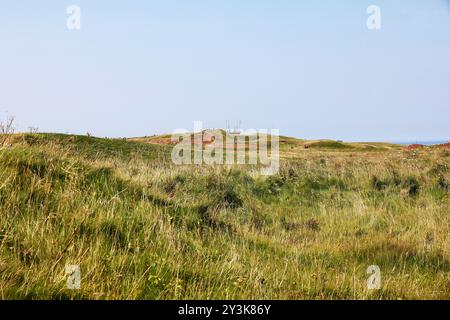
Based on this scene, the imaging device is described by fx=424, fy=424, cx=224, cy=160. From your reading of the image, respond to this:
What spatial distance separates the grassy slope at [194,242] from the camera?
4.12 metres

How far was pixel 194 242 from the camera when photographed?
575 cm

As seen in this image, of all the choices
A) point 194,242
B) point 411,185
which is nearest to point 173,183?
point 194,242

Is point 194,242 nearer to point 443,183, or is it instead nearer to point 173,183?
point 173,183

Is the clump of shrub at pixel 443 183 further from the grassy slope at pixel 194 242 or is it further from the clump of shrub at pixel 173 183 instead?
the clump of shrub at pixel 173 183

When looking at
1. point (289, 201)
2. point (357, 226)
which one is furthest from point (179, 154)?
point (357, 226)

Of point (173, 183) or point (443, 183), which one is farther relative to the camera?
point (443, 183)

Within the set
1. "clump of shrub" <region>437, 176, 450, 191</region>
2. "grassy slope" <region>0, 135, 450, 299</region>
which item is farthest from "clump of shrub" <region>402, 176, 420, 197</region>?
"grassy slope" <region>0, 135, 450, 299</region>

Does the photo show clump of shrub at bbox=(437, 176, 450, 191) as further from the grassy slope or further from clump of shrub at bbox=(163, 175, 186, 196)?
clump of shrub at bbox=(163, 175, 186, 196)

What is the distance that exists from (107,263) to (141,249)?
0.71 metres

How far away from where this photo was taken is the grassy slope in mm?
4121

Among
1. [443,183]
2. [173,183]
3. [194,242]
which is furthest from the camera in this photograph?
[443,183]

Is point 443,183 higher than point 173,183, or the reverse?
point 173,183
